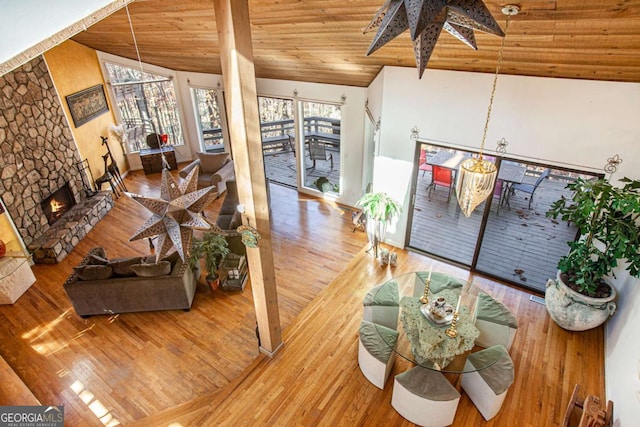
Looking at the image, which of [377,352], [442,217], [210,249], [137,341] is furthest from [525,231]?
[137,341]

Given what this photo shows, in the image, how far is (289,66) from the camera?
242 inches

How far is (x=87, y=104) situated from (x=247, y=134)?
6.78 metres

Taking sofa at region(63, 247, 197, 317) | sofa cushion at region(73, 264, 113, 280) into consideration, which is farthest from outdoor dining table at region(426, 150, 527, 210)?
sofa cushion at region(73, 264, 113, 280)

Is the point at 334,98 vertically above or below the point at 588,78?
below

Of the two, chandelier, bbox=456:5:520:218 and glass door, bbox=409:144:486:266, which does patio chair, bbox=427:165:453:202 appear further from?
chandelier, bbox=456:5:520:218

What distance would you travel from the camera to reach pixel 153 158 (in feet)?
29.6

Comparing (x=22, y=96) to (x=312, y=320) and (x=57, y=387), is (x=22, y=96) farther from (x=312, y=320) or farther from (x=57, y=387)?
(x=312, y=320)

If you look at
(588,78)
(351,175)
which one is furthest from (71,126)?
(588,78)

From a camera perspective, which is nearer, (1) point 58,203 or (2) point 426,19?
(2) point 426,19

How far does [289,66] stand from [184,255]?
463cm

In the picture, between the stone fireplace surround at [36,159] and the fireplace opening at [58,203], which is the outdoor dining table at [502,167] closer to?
the stone fireplace surround at [36,159]

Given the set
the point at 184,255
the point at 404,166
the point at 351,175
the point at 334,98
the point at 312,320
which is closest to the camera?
the point at 184,255

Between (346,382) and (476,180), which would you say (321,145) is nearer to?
(346,382)

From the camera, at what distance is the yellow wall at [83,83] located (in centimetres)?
701
